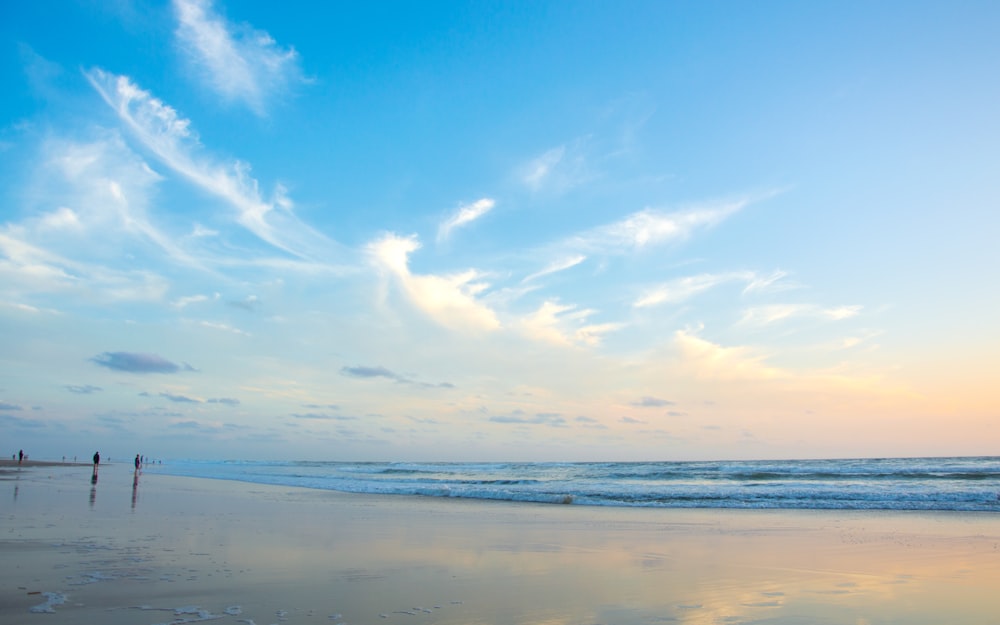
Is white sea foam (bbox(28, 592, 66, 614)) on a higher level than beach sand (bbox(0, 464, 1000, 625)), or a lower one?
higher

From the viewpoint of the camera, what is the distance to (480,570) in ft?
31.5

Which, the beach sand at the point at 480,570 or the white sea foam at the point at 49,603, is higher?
the white sea foam at the point at 49,603

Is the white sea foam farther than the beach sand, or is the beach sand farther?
the beach sand

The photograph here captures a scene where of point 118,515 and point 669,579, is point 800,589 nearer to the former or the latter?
point 669,579

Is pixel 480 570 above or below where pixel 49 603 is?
below

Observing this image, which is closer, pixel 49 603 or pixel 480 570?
pixel 49 603

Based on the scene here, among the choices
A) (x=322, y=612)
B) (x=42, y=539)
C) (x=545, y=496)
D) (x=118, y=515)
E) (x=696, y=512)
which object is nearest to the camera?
(x=322, y=612)

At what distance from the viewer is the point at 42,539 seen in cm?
1132

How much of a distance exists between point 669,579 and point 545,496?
18.8 meters

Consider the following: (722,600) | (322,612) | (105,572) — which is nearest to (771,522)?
(722,600)

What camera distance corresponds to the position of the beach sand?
22.7 ft

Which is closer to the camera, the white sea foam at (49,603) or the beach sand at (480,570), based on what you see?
the white sea foam at (49,603)

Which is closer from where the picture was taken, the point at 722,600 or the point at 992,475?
the point at 722,600

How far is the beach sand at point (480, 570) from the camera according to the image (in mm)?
6922
